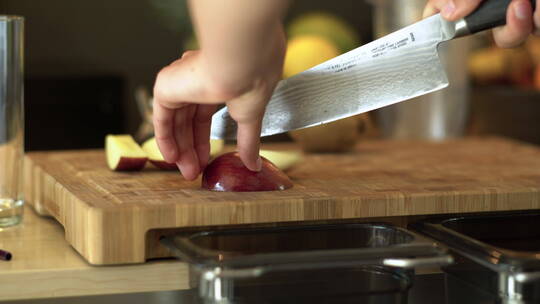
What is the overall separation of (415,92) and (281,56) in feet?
1.09

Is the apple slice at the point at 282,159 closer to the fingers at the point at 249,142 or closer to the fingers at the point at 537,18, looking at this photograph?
the fingers at the point at 249,142

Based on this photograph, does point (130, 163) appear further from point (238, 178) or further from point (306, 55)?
point (306, 55)

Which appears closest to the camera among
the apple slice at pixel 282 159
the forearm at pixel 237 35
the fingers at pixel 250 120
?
the forearm at pixel 237 35

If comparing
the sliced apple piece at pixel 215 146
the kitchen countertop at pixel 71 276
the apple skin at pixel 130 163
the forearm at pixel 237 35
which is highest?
the forearm at pixel 237 35

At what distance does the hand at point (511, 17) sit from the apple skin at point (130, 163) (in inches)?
19.1

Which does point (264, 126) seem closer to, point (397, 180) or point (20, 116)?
point (397, 180)

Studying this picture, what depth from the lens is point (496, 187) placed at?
1.32 metres

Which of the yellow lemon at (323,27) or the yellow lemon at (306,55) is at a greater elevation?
the yellow lemon at (323,27)

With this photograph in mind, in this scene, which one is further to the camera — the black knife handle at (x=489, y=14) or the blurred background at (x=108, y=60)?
the blurred background at (x=108, y=60)

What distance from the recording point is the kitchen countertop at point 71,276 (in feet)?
3.61

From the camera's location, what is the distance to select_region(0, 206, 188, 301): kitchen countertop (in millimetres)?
1100

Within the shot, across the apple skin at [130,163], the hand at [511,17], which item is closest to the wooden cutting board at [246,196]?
the apple skin at [130,163]

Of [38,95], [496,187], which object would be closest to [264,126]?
[496,187]

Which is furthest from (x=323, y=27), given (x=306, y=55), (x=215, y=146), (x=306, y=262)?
(x=306, y=262)
